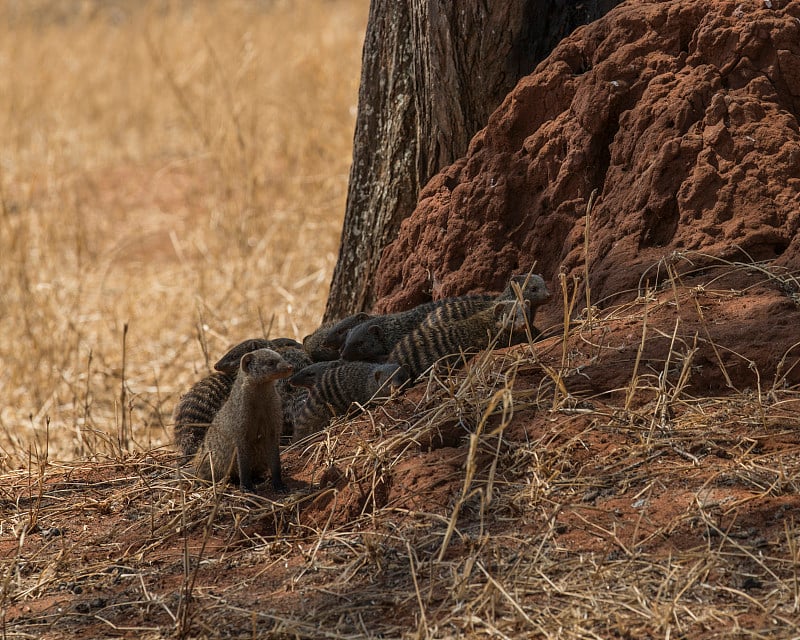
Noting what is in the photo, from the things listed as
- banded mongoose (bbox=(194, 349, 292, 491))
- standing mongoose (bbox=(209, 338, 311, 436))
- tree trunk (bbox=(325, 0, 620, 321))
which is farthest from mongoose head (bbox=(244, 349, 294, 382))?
tree trunk (bbox=(325, 0, 620, 321))

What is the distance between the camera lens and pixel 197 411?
437 cm

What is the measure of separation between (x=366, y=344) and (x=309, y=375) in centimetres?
29

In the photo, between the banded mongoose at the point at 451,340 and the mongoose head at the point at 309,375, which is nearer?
the banded mongoose at the point at 451,340

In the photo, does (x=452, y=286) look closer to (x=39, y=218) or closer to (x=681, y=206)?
(x=681, y=206)

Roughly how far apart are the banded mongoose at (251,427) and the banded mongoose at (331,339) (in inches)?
38.1

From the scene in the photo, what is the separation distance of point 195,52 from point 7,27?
398 centimetres

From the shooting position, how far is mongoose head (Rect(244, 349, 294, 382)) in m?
3.74

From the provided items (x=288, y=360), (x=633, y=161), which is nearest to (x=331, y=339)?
(x=288, y=360)

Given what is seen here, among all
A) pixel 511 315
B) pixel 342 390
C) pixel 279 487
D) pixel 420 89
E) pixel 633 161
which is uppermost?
pixel 420 89

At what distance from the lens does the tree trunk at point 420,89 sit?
15.3 ft

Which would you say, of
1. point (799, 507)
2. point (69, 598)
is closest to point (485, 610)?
point (799, 507)

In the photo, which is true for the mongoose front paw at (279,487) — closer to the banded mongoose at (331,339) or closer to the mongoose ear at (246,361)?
the mongoose ear at (246,361)

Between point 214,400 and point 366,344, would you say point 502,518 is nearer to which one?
point 366,344

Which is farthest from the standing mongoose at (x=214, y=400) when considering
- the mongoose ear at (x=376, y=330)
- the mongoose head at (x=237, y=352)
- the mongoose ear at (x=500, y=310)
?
the mongoose ear at (x=500, y=310)
